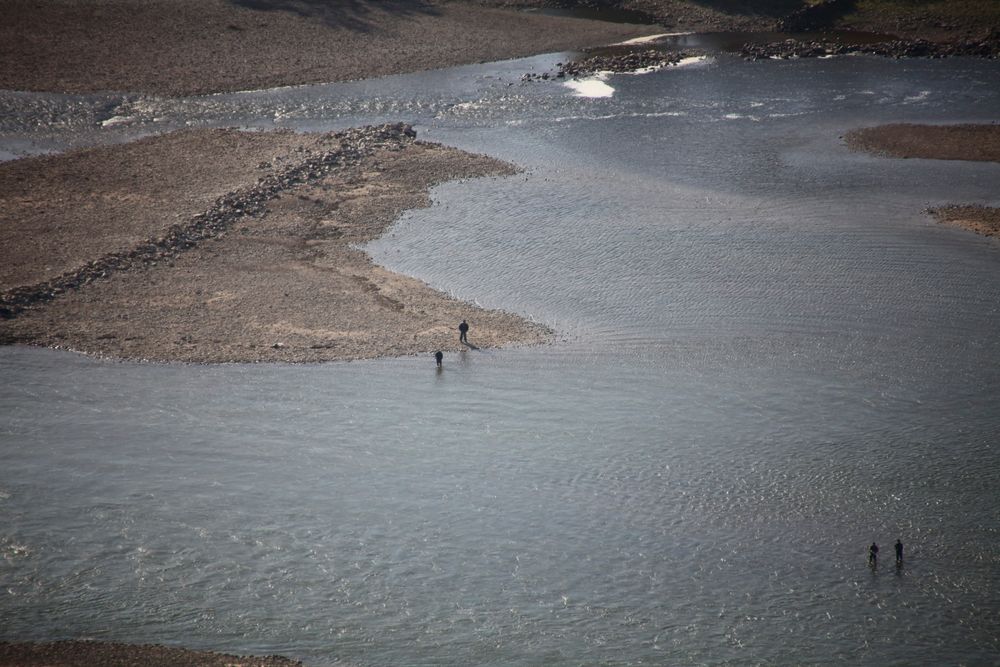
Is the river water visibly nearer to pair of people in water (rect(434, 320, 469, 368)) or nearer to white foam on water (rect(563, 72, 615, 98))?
pair of people in water (rect(434, 320, 469, 368))

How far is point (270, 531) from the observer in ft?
82.2

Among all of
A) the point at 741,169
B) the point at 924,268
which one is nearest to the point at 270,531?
the point at 924,268

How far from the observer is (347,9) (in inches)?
3189

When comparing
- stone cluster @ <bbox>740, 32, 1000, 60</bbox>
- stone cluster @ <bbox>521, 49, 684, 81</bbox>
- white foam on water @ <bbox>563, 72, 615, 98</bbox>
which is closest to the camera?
white foam on water @ <bbox>563, 72, 615, 98</bbox>

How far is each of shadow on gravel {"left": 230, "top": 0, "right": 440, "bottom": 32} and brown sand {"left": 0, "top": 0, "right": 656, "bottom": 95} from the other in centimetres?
10

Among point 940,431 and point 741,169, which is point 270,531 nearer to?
point 940,431

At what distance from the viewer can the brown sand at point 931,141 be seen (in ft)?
178

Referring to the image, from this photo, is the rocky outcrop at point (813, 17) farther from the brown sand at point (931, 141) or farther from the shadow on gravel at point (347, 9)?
the shadow on gravel at point (347, 9)

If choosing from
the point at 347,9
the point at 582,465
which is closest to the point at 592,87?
the point at 347,9

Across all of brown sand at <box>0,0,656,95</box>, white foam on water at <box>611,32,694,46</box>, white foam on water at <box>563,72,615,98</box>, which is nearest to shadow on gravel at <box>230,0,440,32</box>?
brown sand at <box>0,0,656,95</box>

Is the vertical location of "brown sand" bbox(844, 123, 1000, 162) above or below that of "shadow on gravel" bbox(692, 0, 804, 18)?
below

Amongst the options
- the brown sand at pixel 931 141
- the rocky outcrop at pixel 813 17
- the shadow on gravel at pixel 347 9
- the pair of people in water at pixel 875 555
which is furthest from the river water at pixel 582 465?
the shadow on gravel at pixel 347 9

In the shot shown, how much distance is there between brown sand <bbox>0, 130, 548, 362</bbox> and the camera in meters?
34.7

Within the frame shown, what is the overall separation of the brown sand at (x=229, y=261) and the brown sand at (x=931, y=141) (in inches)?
830
